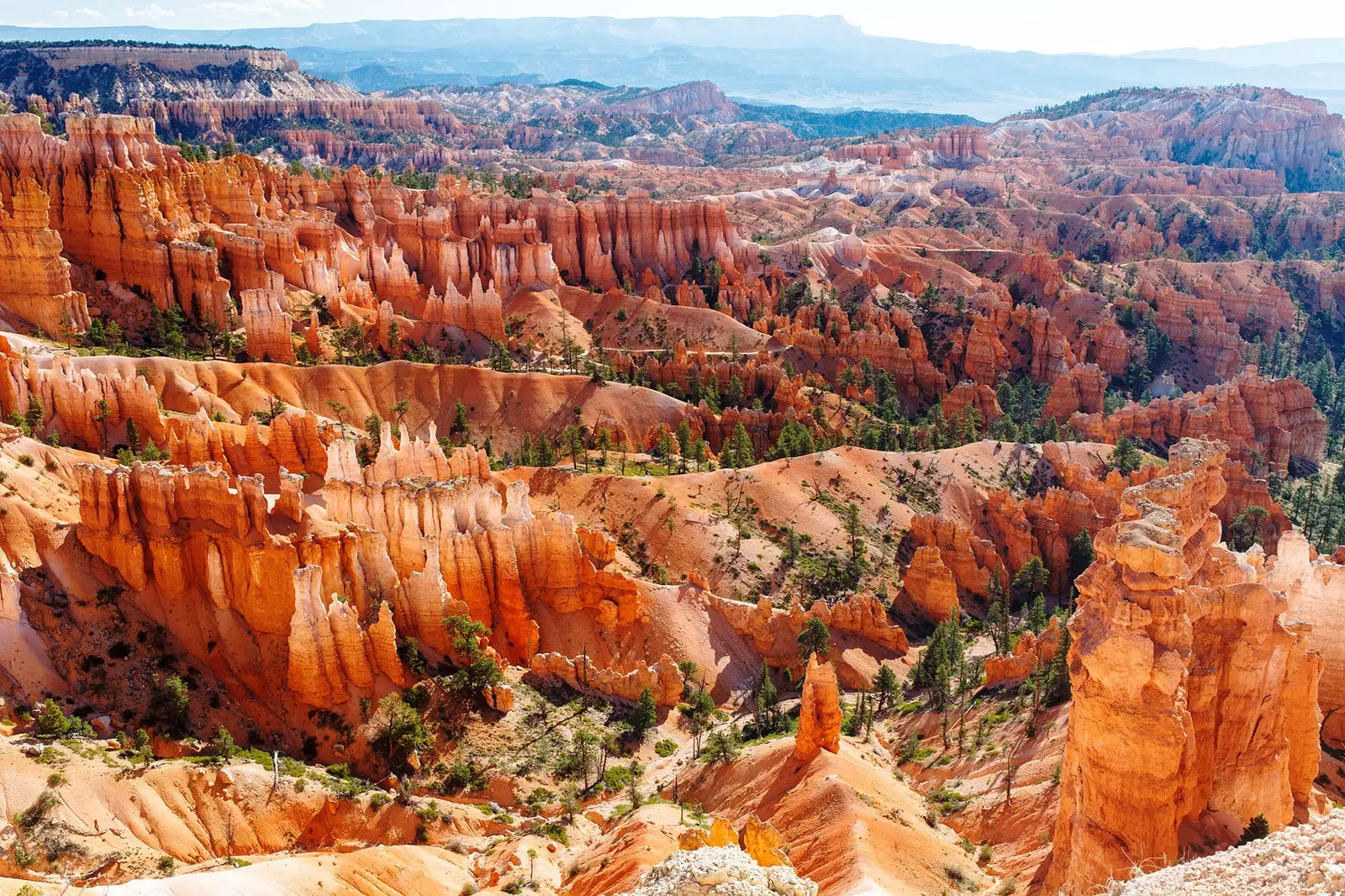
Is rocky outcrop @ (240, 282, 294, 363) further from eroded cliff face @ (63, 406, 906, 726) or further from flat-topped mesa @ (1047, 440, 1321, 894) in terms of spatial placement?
flat-topped mesa @ (1047, 440, 1321, 894)

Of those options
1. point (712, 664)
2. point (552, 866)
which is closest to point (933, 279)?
point (712, 664)

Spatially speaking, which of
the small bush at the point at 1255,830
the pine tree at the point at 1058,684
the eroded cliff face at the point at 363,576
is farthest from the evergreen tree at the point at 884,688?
the small bush at the point at 1255,830

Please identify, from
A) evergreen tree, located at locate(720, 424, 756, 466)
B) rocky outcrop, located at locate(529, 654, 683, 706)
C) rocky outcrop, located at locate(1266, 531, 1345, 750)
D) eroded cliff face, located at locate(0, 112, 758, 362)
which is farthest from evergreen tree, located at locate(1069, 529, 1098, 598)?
eroded cliff face, located at locate(0, 112, 758, 362)

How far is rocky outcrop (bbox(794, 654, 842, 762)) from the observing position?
128ft

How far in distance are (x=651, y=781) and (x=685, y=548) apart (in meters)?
21.4

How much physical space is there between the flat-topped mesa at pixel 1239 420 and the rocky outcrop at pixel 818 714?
57980 millimetres

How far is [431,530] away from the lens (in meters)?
48.6

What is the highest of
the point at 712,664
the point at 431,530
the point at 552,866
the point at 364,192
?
the point at 364,192

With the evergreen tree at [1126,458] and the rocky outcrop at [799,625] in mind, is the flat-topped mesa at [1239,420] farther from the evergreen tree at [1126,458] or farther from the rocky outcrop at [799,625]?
the rocky outcrop at [799,625]

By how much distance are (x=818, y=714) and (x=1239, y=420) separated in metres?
67.1

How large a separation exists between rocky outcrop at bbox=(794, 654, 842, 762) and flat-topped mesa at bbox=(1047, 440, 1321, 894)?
1134 cm

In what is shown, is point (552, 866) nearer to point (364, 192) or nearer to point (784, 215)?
point (364, 192)

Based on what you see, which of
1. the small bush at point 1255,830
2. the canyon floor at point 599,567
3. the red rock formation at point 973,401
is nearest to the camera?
the small bush at point 1255,830

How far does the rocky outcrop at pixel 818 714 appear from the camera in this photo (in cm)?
3903
